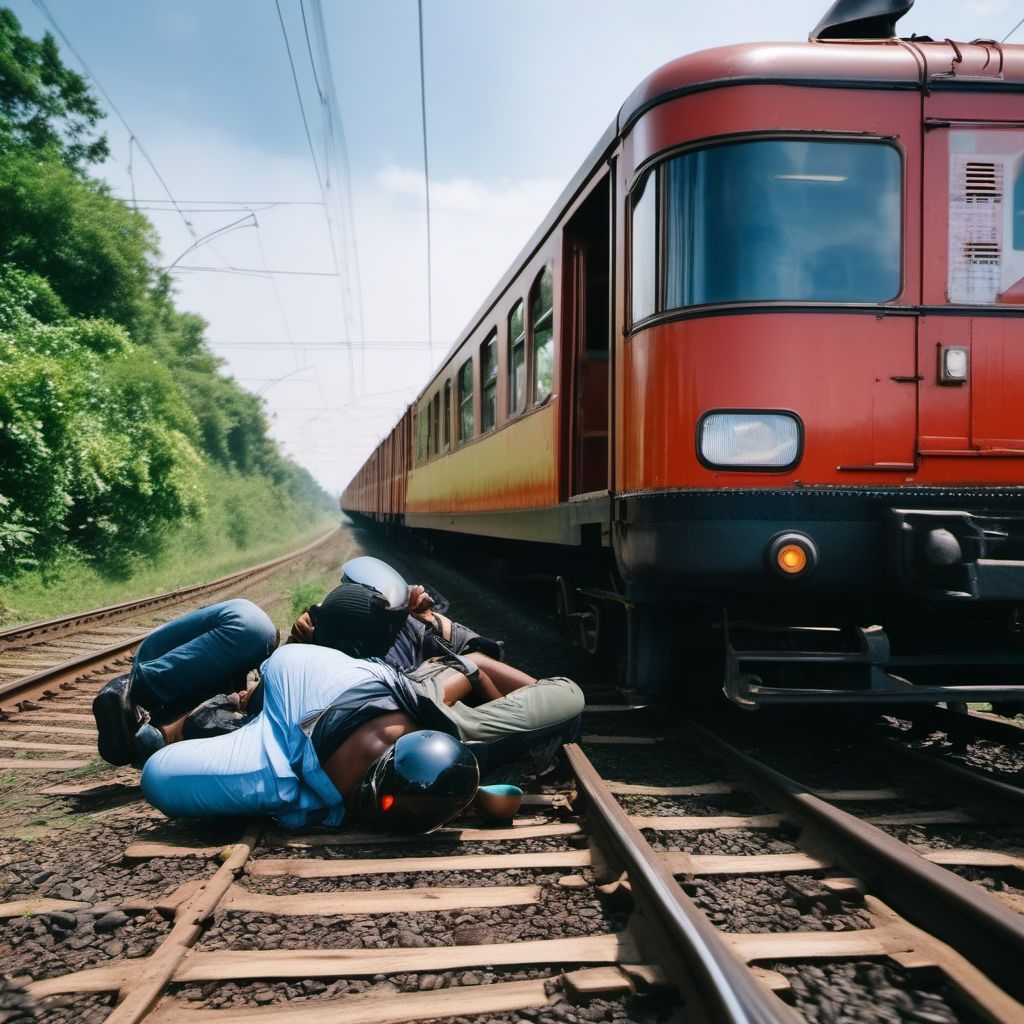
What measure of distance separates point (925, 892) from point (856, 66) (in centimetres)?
326

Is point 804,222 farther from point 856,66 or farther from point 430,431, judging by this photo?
point 430,431

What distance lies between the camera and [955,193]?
3.76 meters

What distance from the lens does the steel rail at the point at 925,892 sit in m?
2.04

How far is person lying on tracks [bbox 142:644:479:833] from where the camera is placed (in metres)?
2.95

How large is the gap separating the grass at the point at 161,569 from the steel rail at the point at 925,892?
9.87m

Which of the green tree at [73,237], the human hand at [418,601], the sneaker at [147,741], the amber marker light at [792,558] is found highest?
the green tree at [73,237]

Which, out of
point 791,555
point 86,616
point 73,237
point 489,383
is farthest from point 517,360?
point 73,237

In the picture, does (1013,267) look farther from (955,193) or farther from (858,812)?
(858,812)

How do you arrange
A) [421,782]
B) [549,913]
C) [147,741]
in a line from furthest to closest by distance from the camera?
[147,741] → [421,782] → [549,913]

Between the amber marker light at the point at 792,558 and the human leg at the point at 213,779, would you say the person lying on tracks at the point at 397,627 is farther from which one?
the amber marker light at the point at 792,558

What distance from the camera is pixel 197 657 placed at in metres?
3.77

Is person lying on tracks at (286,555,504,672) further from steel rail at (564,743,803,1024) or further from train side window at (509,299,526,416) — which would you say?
train side window at (509,299,526,416)

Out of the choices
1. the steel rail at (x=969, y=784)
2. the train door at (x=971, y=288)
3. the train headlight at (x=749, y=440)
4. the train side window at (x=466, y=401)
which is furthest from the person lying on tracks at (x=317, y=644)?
the train side window at (x=466, y=401)

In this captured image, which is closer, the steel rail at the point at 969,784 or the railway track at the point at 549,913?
the railway track at the point at 549,913
